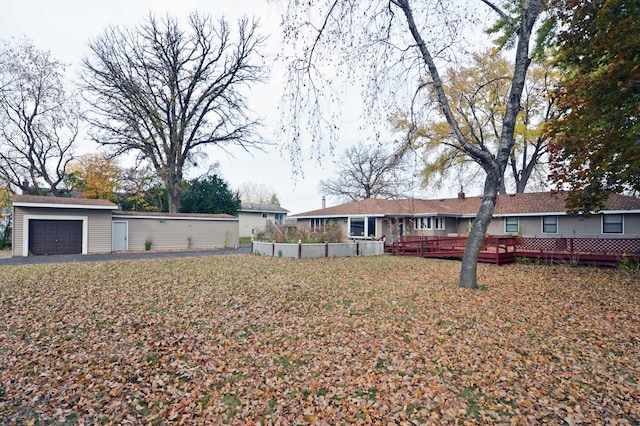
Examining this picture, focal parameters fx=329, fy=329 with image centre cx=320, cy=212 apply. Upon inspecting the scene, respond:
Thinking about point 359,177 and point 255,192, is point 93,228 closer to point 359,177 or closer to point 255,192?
point 359,177

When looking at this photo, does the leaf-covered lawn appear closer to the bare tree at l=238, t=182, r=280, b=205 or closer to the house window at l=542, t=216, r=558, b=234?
the house window at l=542, t=216, r=558, b=234

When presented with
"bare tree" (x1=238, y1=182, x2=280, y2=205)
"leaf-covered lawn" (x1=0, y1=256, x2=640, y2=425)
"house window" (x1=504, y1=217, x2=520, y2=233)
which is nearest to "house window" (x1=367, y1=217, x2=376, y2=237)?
"house window" (x1=504, y1=217, x2=520, y2=233)

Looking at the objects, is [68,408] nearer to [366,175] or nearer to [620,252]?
[620,252]

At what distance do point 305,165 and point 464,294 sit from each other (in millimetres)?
4977

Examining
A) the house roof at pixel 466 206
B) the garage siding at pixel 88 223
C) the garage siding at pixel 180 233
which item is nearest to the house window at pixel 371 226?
the house roof at pixel 466 206

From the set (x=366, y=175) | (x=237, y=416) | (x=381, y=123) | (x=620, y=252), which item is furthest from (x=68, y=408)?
(x=366, y=175)

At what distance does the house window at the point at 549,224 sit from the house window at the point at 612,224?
224 centimetres

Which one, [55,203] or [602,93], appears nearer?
[602,93]

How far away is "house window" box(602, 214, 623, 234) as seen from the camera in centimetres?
1823

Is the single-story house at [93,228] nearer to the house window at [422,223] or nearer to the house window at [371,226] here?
the house window at [371,226]

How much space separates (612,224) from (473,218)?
25.6 feet

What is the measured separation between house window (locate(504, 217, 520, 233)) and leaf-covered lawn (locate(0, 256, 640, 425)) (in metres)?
14.6

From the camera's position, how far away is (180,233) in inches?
837

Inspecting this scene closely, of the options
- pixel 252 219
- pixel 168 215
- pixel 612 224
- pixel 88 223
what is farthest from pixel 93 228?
pixel 612 224
